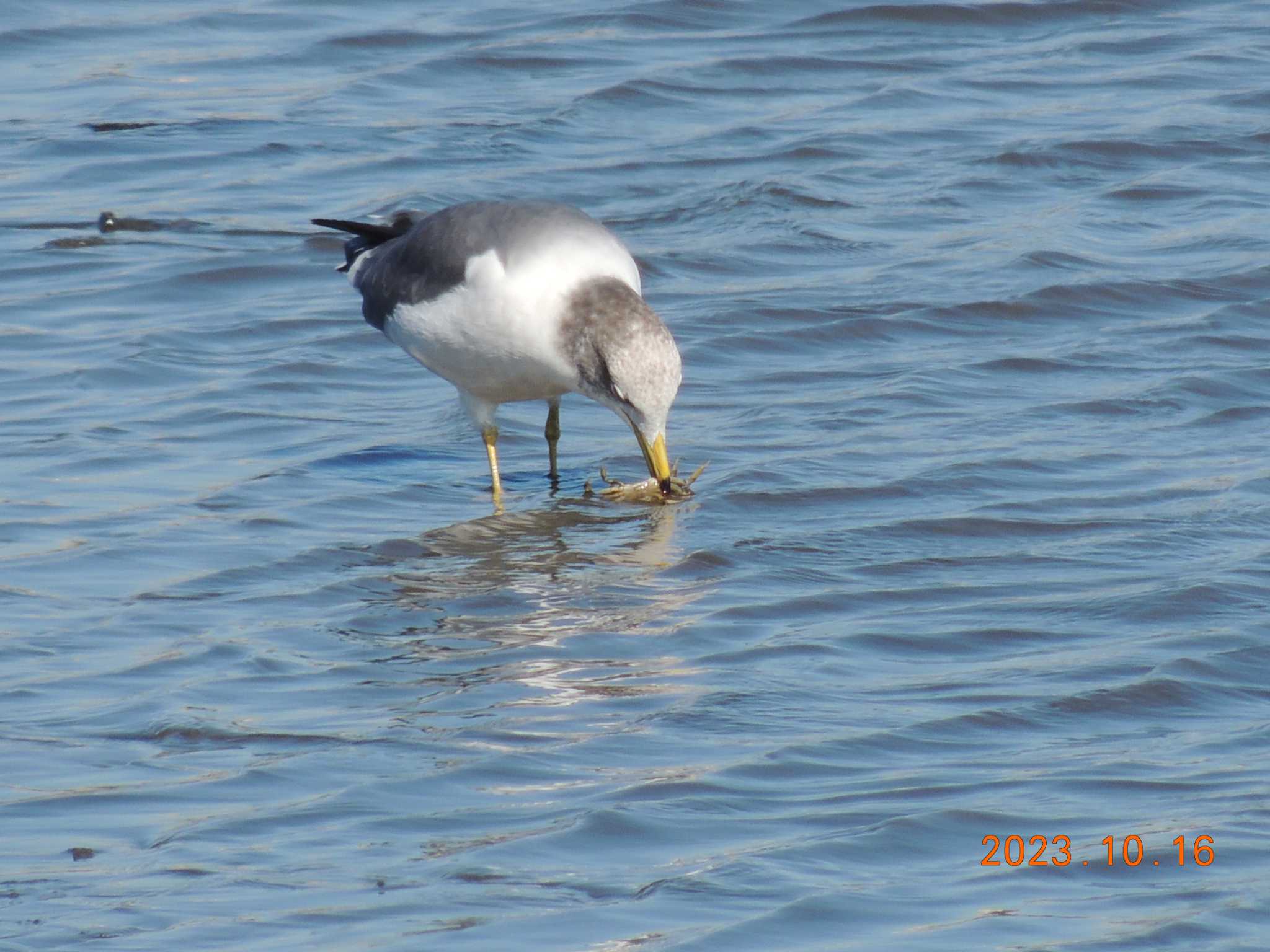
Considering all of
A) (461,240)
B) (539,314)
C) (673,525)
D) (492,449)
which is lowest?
(673,525)

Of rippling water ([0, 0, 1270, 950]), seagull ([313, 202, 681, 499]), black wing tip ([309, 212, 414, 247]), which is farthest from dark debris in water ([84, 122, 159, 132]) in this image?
seagull ([313, 202, 681, 499])

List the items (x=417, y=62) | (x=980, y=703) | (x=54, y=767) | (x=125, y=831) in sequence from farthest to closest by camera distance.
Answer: (x=417, y=62) < (x=980, y=703) < (x=54, y=767) < (x=125, y=831)

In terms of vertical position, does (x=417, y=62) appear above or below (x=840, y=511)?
above

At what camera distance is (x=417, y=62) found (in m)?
16.1

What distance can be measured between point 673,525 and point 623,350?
2.32 ft

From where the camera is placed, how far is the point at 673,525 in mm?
7973

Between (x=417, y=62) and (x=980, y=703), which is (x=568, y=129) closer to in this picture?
(x=417, y=62)

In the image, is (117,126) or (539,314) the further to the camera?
(117,126)

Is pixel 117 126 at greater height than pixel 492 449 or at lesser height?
greater

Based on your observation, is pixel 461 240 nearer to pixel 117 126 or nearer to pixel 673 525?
pixel 673 525

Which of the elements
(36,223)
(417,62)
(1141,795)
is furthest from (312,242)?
(1141,795)

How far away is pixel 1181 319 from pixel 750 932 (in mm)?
6384

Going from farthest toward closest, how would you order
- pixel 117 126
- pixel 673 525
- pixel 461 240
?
pixel 117 126, pixel 461 240, pixel 673 525
